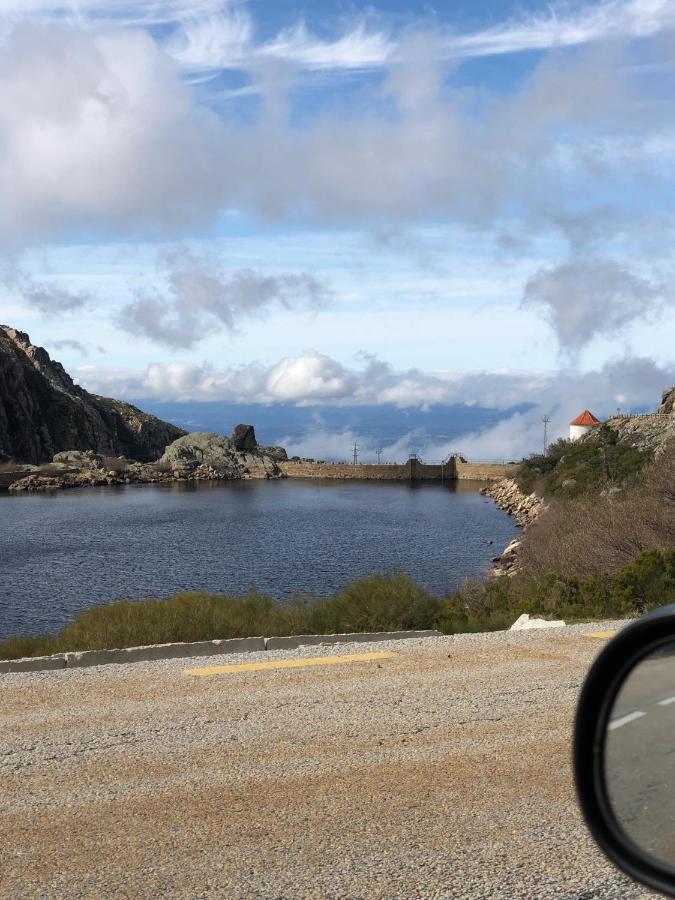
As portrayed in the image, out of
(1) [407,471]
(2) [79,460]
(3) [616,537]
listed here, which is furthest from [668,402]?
(2) [79,460]

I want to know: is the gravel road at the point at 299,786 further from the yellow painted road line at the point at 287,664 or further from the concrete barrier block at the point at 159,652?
the concrete barrier block at the point at 159,652

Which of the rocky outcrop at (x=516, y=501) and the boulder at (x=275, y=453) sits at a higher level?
the boulder at (x=275, y=453)

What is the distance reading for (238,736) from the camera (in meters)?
8.13

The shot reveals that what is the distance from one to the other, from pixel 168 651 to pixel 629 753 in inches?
437

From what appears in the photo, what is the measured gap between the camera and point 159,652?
43.7 feet

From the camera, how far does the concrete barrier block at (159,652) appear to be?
12.8 m

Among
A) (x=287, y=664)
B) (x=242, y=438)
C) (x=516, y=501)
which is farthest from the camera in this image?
(x=242, y=438)

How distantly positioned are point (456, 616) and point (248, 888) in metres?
12.4

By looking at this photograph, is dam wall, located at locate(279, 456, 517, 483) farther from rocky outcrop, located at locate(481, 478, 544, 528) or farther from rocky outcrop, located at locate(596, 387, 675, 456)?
rocky outcrop, located at locate(596, 387, 675, 456)

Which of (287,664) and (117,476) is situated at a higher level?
(117,476)

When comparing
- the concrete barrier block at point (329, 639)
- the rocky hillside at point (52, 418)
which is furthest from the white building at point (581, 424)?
the rocky hillside at point (52, 418)

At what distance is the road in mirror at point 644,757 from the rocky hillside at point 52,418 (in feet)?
451

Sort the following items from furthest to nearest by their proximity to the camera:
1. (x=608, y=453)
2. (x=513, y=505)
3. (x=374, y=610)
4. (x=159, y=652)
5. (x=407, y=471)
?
(x=407, y=471), (x=513, y=505), (x=608, y=453), (x=374, y=610), (x=159, y=652)

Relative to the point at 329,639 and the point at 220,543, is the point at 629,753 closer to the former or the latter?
the point at 329,639
